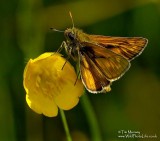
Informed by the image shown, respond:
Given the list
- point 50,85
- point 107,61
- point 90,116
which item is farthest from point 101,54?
point 90,116

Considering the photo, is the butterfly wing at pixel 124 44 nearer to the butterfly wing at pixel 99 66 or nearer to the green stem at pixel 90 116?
the butterfly wing at pixel 99 66

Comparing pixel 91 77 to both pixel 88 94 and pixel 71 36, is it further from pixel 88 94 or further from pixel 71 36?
pixel 88 94

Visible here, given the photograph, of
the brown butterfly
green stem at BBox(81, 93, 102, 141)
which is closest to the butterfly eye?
the brown butterfly

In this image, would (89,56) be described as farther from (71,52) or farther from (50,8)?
(50,8)

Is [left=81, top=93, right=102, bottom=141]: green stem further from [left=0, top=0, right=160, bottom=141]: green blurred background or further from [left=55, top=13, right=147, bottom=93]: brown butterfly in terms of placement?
[left=55, top=13, right=147, bottom=93]: brown butterfly

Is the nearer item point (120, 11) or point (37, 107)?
point (37, 107)

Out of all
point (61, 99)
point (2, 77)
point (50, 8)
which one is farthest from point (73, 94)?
point (50, 8)
